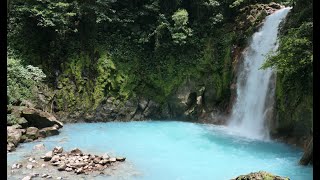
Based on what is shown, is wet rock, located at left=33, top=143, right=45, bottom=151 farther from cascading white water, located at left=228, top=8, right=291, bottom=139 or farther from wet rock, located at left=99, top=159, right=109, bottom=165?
cascading white water, located at left=228, top=8, right=291, bottom=139

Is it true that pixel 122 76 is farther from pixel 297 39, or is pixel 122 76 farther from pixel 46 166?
pixel 297 39

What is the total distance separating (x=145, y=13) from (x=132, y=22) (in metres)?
0.96

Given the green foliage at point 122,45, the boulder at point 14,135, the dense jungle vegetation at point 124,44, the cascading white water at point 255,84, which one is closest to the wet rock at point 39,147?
the boulder at point 14,135

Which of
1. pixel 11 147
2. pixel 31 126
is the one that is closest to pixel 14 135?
pixel 11 147

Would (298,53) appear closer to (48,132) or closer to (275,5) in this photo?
(275,5)

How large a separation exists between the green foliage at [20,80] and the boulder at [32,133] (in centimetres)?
165

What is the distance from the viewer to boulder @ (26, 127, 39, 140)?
13.3m

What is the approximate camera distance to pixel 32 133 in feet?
A: 44.1

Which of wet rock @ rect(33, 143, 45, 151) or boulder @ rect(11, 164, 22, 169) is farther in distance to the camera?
wet rock @ rect(33, 143, 45, 151)

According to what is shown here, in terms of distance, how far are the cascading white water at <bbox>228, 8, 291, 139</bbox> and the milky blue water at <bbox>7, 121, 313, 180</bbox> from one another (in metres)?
1.05

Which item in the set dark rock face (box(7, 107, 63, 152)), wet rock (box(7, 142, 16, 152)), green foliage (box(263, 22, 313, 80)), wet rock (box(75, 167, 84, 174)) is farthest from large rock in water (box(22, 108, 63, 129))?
green foliage (box(263, 22, 313, 80))

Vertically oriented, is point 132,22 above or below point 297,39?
above
